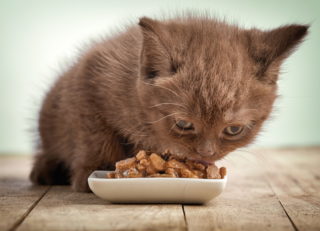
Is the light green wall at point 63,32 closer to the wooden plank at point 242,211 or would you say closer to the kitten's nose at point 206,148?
the wooden plank at point 242,211

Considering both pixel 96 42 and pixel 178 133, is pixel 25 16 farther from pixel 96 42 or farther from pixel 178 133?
pixel 178 133

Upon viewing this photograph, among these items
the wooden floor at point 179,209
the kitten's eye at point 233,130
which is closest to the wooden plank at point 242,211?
the wooden floor at point 179,209

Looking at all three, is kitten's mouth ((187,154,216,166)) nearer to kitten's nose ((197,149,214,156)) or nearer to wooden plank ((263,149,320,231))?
kitten's nose ((197,149,214,156))

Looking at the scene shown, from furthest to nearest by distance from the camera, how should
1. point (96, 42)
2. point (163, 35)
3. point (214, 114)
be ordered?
point (96, 42) < point (163, 35) < point (214, 114)

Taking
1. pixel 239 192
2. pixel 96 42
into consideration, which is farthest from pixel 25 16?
pixel 239 192

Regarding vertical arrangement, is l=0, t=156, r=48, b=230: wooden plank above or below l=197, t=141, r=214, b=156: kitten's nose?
below

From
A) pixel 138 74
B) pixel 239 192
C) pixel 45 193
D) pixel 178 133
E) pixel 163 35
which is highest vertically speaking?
pixel 163 35

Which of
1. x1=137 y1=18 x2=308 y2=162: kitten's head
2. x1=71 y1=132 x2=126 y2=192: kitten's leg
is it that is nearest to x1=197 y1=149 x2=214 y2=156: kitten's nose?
x1=137 y1=18 x2=308 y2=162: kitten's head
